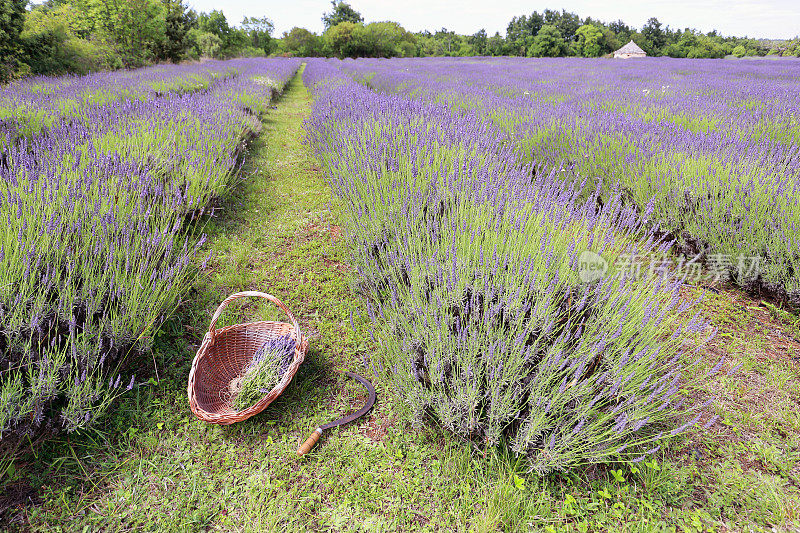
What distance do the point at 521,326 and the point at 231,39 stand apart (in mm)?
41056

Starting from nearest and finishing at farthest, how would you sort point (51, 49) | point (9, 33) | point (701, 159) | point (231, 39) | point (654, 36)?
point (701, 159) < point (9, 33) < point (51, 49) < point (231, 39) < point (654, 36)

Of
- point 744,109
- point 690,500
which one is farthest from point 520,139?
point 690,500

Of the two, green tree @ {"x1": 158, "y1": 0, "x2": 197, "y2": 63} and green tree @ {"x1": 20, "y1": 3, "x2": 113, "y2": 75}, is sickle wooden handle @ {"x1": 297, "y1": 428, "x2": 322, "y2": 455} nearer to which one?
green tree @ {"x1": 20, "y1": 3, "x2": 113, "y2": 75}

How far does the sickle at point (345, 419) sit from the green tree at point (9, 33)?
1140cm

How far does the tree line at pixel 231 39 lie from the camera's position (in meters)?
9.24

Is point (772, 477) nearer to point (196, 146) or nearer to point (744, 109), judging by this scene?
point (196, 146)

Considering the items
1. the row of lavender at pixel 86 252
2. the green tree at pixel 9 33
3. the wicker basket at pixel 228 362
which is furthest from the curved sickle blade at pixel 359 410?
the green tree at pixel 9 33

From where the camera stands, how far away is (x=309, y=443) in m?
1.57

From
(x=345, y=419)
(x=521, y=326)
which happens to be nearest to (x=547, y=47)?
(x=521, y=326)

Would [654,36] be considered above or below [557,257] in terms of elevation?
above

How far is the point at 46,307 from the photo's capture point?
1573 millimetres

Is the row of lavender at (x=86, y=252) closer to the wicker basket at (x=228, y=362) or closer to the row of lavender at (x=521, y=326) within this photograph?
the wicker basket at (x=228, y=362)

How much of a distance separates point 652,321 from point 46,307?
8.44 feet

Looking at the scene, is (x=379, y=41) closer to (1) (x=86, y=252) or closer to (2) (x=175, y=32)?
(2) (x=175, y=32)
